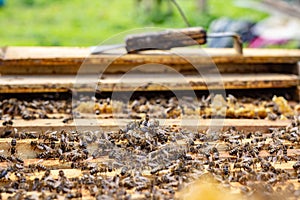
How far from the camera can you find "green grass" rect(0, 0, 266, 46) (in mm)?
11758

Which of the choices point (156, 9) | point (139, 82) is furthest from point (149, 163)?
point (156, 9)

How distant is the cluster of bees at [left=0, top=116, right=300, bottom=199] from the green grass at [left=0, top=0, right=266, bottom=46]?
24.6ft

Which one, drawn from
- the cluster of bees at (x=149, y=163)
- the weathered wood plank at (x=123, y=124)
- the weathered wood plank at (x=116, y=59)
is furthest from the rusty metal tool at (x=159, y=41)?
the cluster of bees at (x=149, y=163)

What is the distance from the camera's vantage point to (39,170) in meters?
3.26

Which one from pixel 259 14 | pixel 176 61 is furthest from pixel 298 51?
pixel 259 14

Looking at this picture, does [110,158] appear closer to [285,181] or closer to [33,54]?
[285,181]

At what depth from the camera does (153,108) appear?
177 inches

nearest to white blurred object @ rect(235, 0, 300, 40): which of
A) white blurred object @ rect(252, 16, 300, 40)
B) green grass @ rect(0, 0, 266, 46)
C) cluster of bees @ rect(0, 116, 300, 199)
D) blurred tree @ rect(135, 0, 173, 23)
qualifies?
white blurred object @ rect(252, 16, 300, 40)

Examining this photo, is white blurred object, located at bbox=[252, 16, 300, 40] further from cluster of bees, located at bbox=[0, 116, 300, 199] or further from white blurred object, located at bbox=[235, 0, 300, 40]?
cluster of bees, located at bbox=[0, 116, 300, 199]

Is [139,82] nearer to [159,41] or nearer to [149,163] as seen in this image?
→ [159,41]

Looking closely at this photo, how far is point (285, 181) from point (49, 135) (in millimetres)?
1606

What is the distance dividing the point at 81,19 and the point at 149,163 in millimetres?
10951

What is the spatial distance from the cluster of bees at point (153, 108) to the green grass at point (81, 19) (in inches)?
255

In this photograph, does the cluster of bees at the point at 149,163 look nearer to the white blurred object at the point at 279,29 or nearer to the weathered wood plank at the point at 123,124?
the weathered wood plank at the point at 123,124
